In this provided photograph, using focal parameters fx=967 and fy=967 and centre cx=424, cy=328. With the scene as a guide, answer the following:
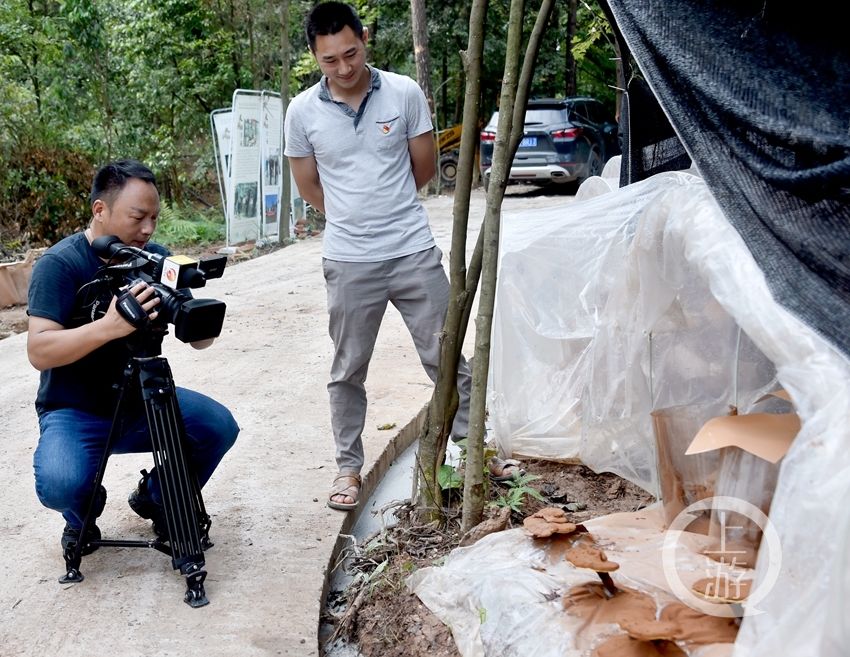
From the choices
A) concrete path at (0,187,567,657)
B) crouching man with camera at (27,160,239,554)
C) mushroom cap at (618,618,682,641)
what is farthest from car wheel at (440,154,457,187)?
mushroom cap at (618,618,682,641)

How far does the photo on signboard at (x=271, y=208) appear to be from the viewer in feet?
43.1

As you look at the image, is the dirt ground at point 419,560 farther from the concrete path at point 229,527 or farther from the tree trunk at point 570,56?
the tree trunk at point 570,56

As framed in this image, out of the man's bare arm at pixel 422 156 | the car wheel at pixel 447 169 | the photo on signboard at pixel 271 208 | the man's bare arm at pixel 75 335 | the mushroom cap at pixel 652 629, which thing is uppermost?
the man's bare arm at pixel 422 156

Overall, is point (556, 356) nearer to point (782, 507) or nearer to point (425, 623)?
point (425, 623)

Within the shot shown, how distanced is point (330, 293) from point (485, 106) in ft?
78.2

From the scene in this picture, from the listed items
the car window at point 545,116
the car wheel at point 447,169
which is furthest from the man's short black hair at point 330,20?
the car wheel at point 447,169

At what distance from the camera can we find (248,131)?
12453 millimetres

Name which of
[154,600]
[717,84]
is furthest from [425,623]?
[717,84]

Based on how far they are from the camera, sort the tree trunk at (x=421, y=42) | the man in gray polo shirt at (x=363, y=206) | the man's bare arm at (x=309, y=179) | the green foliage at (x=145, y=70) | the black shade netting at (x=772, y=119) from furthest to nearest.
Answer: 1. the tree trunk at (x=421, y=42)
2. the green foliage at (x=145, y=70)
3. the man's bare arm at (x=309, y=179)
4. the man in gray polo shirt at (x=363, y=206)
5. the black shade netting at (x=772, y=119)

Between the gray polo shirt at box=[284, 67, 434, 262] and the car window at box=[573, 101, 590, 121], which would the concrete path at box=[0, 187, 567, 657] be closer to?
the gray polo shirt at box=[284, 67, 434, 262]

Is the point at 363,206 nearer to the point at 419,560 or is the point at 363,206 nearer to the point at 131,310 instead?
the point at 131,310

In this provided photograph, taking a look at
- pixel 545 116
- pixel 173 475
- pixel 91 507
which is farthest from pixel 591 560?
pixel 545 116

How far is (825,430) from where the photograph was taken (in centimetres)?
179

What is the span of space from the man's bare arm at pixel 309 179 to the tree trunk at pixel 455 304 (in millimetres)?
761
